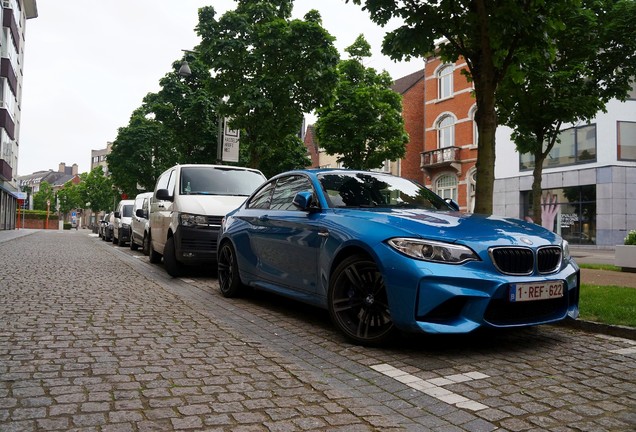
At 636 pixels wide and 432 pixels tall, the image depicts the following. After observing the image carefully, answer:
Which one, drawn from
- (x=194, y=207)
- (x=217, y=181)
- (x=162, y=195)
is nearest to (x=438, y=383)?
(x=194, y=207)

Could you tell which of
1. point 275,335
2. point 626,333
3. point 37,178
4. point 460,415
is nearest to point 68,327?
point 275,335

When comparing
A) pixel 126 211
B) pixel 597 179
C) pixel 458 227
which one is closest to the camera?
pixel 458 227

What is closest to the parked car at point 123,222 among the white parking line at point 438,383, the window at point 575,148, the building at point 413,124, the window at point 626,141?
the white parking line at point 438,383

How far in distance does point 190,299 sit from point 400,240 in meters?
3.70

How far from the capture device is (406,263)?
13.3 feet

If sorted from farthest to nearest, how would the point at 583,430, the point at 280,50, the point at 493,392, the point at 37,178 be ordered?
1. the point at 37,178
2. the point at 280,50
3. the point at 493,392
4. the point at 583,430

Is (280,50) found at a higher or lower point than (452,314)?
higher

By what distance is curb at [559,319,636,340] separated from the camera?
5043mm

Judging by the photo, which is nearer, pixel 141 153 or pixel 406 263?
pixel 406 263

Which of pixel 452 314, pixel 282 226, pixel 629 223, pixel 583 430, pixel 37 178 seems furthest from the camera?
pixel 37 178

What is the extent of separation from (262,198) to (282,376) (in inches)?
131

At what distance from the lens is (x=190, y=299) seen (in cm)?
697

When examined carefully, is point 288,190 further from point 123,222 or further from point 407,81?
point 407,81

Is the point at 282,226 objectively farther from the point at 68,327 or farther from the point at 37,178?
the point at 37,178
